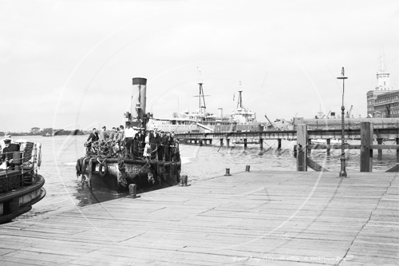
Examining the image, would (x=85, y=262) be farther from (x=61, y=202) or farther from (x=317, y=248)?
(x=61, y=202)

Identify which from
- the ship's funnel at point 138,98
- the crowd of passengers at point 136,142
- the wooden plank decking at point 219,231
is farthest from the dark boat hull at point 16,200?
the ship's funnel at point 138,98

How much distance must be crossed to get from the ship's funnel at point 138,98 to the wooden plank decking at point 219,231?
12354 mm

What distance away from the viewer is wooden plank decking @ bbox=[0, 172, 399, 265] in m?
6.30

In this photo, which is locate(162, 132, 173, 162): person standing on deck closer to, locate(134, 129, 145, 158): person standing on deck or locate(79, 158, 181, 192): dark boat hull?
locate(79, 158, 181, 192): dark boat hull

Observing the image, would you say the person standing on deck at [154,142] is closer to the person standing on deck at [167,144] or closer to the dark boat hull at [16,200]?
the person standing on deck at [167,144]

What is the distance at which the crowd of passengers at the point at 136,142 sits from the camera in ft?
67.4

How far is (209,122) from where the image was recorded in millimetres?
135250

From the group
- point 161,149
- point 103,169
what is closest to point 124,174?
point 103,169

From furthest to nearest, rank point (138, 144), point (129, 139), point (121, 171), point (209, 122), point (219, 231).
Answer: point (209, 122) < point (138, 144) < point (129, 139) < point (121, 171) < point (219, 231)

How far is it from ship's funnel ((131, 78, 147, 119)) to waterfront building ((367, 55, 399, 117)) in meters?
107

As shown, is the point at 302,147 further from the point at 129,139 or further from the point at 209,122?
the point at 209,122

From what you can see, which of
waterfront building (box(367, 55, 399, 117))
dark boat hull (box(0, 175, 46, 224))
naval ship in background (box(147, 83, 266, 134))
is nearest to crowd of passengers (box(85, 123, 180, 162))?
dark boat hull (box(0, 175, 46, 224))

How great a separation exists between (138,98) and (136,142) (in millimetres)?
4238

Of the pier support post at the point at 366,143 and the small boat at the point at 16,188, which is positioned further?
the pier support post at the point at 366,143
